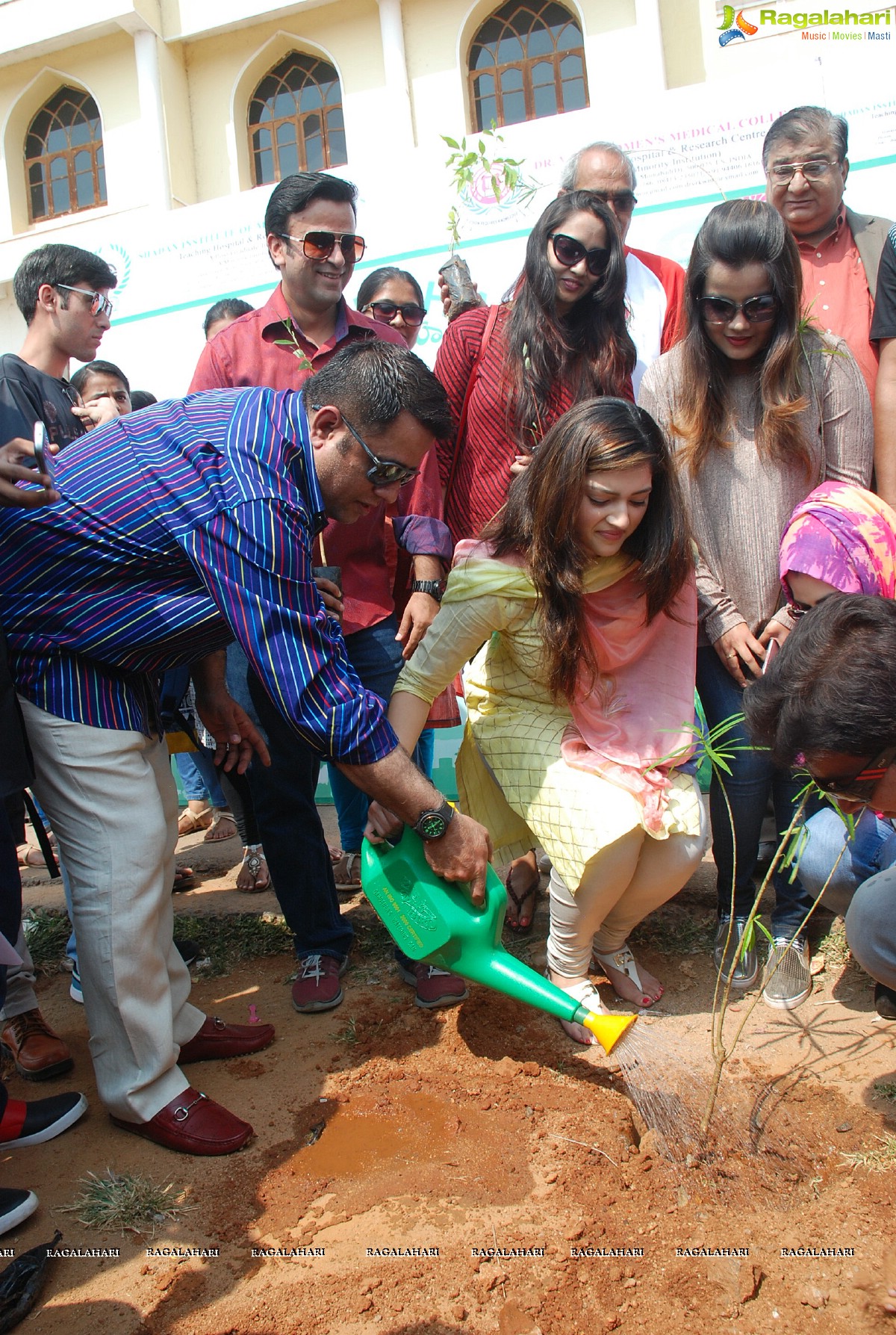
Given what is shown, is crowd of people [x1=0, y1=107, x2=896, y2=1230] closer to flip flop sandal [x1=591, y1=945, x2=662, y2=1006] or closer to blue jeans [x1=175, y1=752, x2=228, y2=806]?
flip flop sandal [x1=591, y1=945, x2=662, y2=1006]

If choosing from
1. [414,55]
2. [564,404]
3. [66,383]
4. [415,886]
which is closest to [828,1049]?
[415,886]

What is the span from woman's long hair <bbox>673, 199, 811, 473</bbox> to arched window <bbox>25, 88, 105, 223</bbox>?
38.5 ft

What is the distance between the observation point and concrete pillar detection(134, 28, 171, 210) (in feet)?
37.1

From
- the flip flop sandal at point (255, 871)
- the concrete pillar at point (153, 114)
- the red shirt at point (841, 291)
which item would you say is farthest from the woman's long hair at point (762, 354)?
the concrete pillar at point (153, 114)

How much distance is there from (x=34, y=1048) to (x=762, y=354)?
8.95 feet

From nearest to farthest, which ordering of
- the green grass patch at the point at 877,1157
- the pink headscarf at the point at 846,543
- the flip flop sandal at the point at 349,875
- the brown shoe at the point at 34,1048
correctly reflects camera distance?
the green grass patch at the point at 877,1157, the pink headscarf at the point at 846,543, the brown shoe at the point at 34,1048, the flip flop sandal at the point at 349,875

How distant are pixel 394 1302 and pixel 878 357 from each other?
272 centimetres

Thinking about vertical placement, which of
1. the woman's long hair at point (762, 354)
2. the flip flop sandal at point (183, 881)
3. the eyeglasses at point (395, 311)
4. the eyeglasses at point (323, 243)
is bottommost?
the flip flop sandal at point (183, 881)

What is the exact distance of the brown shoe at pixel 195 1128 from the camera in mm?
2252

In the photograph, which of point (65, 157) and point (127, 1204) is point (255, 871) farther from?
point (65, 157)

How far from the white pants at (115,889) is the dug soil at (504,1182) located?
0.23m

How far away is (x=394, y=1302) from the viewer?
5.94 feet

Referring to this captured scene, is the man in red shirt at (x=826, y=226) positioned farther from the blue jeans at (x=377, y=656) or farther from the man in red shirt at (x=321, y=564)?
the blue jeans at (x=377, y=656)

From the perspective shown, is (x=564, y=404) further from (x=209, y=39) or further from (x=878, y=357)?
(x=209, y=39)
